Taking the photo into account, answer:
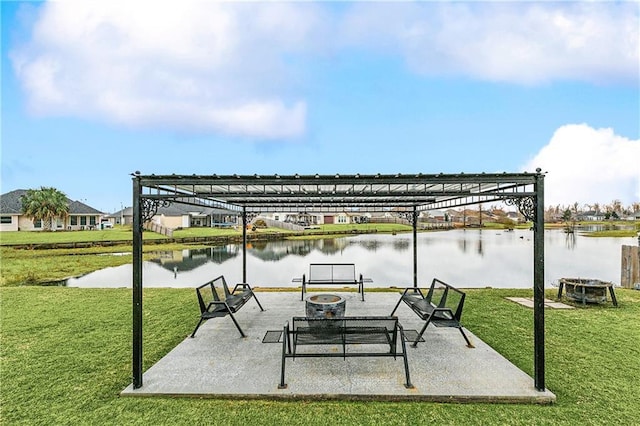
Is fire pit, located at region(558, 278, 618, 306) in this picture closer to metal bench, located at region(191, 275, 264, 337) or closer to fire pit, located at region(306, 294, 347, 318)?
fire pit, located at region(306, 294, 347, 318)

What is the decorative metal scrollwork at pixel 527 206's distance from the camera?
369 centimetres

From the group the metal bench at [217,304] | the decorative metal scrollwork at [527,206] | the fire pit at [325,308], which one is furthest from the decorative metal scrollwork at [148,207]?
the decorative metal scrollwork at [527,206]

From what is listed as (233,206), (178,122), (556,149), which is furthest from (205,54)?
(556,149)

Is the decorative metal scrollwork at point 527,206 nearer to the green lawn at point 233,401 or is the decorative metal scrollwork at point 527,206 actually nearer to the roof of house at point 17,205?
the green lawn at point 233,401

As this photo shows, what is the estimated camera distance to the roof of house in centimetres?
3544

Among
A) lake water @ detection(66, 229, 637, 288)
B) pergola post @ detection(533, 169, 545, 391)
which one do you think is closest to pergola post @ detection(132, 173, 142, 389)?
pergola post @ detection(533, 169, 545, 391)

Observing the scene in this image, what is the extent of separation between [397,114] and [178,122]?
85.2 ft

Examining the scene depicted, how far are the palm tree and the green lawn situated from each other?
35.3m

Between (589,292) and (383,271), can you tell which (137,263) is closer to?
(589,292)

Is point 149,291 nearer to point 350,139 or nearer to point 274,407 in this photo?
point 274,407

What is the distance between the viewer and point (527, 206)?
12.5 ft

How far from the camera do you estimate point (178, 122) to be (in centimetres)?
3853

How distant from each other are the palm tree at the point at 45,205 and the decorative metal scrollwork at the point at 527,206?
1734 inches

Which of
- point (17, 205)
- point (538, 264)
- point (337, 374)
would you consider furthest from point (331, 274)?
point (17, 205)
